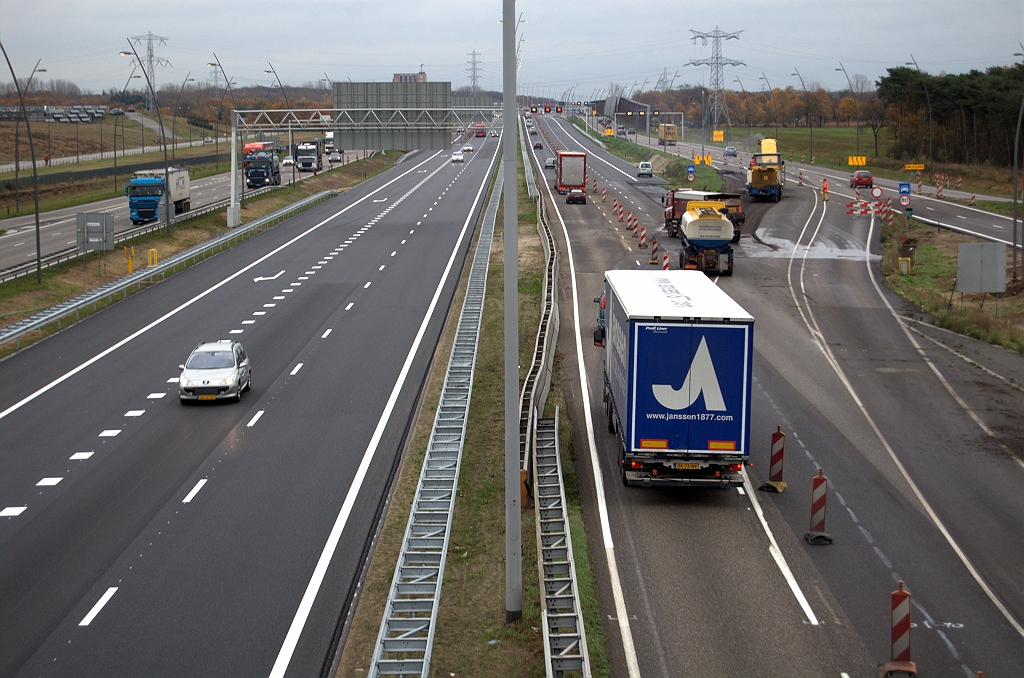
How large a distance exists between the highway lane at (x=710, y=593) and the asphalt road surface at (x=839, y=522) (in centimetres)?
3

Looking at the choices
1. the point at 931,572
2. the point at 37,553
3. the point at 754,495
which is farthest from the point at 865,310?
the point at 37,553

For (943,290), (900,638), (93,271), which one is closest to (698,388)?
(900,638)

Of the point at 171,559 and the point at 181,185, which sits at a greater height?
the point at 181,185

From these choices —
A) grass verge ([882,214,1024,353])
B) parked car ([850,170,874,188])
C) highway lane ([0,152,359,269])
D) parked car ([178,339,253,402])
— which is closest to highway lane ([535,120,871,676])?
parked car ([178,339,253,402])

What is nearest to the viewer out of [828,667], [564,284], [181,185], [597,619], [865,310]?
[828,667]

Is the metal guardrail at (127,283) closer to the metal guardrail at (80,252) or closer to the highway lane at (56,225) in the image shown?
the metal guardrail at (80,252)

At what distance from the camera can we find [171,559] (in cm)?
1777

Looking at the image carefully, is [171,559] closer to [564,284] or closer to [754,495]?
[754,495]

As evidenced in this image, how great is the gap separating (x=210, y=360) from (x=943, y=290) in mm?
31430

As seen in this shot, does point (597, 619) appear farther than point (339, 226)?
No

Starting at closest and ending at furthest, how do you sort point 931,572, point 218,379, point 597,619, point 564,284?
point 597,619 < point 931,572 < point 218,379 < point 564,284

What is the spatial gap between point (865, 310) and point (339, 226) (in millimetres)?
37815

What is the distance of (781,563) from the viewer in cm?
1722

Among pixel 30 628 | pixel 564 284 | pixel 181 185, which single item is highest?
pixel 181 185
